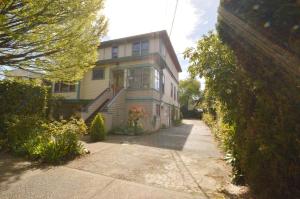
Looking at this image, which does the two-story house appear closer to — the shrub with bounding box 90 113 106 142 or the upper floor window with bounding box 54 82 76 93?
the upper floor window with bounding box 54 82 76 93

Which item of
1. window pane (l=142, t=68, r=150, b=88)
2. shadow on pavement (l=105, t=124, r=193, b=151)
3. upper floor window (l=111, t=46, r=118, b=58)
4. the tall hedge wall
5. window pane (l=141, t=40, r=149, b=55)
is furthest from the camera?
upper floor window (l=111, t=46, r=118, b=58)

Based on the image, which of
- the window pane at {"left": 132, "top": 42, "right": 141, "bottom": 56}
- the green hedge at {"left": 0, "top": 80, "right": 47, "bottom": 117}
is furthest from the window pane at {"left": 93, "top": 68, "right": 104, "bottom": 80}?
the green hedge at {"left": 0, "top": 80, "right": 47, "bottom": 117}

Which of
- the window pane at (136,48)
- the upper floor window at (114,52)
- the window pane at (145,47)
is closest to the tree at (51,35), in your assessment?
the window pane at (145,47)

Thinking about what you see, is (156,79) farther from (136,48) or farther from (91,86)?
(91,86)

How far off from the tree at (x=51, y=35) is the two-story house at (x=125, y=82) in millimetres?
5190

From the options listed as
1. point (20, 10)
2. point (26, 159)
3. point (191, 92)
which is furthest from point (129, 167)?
point (191, 92)

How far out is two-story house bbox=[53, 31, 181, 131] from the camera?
15617 millimetres

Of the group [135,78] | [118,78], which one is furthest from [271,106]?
[118,78]

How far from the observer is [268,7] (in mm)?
3316

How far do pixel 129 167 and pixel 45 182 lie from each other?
7.73 ft

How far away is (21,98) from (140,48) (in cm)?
1125

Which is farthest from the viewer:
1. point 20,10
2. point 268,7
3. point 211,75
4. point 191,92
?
point 191,92

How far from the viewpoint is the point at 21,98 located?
9281mm

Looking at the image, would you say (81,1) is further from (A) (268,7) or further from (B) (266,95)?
(B) (266,95)
